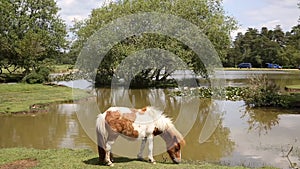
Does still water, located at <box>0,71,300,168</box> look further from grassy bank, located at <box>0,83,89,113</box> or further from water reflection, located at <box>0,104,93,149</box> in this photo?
grassy bank, located at <box>0,83,89,113</box>

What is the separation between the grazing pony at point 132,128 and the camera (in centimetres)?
752

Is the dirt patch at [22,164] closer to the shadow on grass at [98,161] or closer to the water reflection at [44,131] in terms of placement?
the shadow on grass at [98,161]

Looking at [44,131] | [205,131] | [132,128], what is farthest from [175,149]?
[44,131]

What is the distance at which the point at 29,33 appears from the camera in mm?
34656

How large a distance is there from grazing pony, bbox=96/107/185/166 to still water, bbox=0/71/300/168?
53.8 inches

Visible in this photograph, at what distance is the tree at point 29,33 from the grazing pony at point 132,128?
28.4 m

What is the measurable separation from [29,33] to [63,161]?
29.5m

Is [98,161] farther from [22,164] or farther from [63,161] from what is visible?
[22,164]

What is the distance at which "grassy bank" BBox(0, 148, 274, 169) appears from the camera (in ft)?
24.7

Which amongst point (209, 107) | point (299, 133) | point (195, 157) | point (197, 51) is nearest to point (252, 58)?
point (197, 51)

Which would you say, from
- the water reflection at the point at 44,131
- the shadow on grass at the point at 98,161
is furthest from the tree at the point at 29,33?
the shadow on grass at the point at 98,161

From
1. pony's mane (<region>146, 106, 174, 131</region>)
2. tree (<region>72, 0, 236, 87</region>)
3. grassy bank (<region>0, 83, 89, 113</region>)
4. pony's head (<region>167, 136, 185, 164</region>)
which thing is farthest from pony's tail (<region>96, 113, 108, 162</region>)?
tree (<region>72, 0, 236, 87</region>)

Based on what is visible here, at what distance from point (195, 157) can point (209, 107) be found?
9861 mm

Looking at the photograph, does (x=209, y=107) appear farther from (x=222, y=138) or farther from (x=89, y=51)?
(x=89, y=51)
